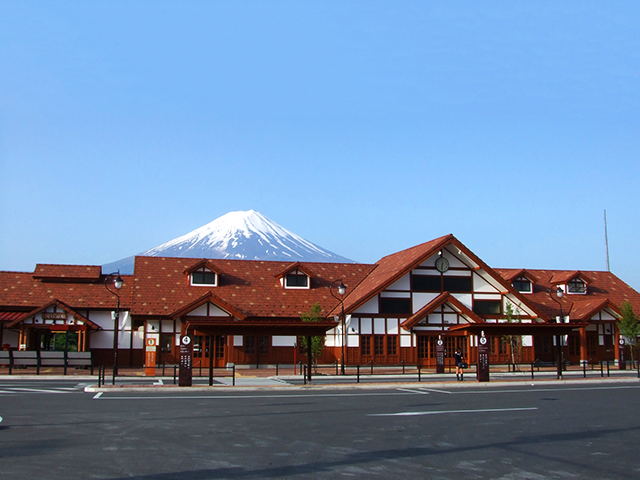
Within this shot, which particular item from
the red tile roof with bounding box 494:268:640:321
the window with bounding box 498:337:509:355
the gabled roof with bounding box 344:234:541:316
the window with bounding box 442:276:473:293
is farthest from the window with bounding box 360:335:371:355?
the red tile roof with bounding box 494:268:640:321

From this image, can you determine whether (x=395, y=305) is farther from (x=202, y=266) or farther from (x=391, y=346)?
(x=202, y=266)

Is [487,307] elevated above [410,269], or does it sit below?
below

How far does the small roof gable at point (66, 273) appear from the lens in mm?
41094

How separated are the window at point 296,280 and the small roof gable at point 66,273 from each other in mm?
12631

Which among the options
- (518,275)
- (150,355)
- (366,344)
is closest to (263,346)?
(366,344)

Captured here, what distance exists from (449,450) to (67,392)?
15.9 meters

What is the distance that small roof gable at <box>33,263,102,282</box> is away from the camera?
4109 cm

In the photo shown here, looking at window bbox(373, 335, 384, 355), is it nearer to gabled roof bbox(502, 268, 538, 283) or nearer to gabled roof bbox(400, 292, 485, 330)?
gabled roof bbox(400, 292, 485, 330)

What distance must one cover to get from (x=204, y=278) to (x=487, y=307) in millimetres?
19500

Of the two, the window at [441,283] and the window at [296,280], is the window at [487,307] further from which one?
the window at [296,280]

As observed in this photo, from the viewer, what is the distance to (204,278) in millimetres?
43094

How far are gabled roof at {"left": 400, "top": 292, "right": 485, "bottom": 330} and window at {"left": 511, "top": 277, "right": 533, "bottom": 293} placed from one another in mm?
7492

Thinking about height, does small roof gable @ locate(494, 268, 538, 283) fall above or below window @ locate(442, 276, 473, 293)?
above

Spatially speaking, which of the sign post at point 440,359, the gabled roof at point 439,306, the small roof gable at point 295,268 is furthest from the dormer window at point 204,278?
the sign post at point 440,359
